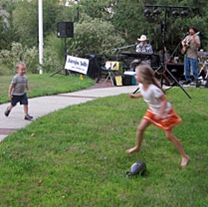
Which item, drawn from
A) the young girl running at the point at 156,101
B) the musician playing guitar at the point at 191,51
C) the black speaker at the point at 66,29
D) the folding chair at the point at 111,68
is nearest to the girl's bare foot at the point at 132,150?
the young girl running at the point at 156,101

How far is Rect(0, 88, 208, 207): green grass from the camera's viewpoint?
3.88m

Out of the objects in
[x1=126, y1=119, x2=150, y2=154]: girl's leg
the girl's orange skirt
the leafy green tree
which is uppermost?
the leafy green tree

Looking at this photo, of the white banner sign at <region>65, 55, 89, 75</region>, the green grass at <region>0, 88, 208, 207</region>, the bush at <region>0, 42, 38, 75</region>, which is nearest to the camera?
the green grass at <region>0, 88, 208, 207</region>

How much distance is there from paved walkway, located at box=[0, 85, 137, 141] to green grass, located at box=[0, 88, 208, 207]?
1.38ft

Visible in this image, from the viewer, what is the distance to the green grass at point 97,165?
388 centimetres

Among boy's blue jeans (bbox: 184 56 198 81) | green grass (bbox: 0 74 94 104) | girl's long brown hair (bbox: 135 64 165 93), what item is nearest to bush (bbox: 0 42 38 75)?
green grass (bbox: 0 74 94 104)

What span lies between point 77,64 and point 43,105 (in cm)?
591

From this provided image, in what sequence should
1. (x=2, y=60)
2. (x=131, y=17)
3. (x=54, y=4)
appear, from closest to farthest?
(x=131, y=17)
(x=2, y=60)
(x=54, y=4)

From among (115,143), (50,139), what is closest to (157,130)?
(115,143)

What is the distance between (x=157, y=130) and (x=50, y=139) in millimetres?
1627

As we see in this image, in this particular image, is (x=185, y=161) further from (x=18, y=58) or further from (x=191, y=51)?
(x=18, y=58)

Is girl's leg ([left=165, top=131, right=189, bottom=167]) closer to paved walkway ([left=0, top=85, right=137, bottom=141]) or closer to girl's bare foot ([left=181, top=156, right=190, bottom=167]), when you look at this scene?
girl's bare foot ([left=181, top=156, right=190, bottom=167])

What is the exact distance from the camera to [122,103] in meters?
8.63

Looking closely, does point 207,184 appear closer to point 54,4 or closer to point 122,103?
point 122,103
